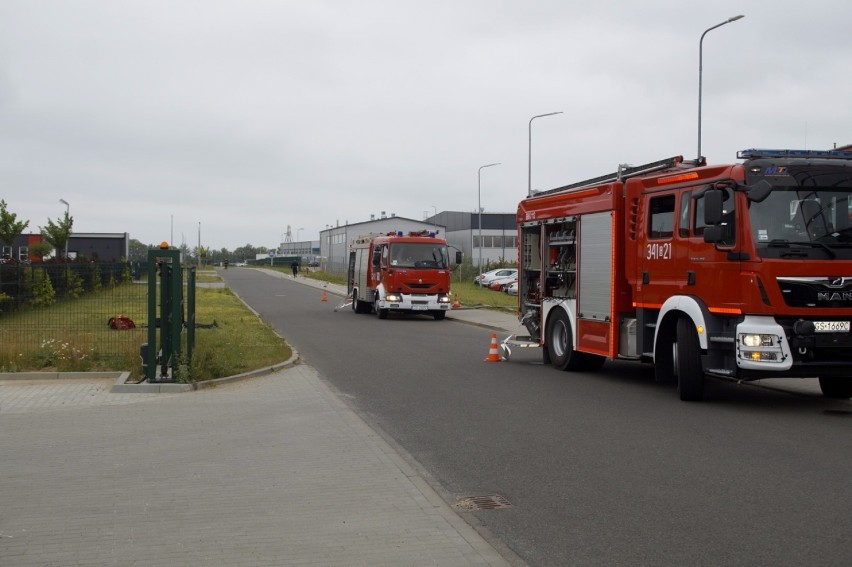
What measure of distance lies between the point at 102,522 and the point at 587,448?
4606 mm

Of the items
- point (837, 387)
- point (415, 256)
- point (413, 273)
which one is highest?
point (415, 256)

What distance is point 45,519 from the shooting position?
6352mm

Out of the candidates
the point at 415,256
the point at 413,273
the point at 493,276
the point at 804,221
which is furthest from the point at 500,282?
the point at 804,221

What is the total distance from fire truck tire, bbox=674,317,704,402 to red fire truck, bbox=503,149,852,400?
0.6 inches

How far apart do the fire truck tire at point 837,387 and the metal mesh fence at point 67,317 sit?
411 inches

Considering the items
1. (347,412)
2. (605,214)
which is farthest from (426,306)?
(347,412)

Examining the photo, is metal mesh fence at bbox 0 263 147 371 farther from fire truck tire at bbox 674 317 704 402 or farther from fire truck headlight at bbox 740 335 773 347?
fire truck headlight at bbox 740 335 773 347

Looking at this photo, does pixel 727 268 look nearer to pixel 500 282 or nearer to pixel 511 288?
pixel 511 288

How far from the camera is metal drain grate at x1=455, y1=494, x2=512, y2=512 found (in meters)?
6.74

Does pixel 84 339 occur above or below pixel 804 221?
below

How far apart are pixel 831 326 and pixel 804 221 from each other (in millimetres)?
1286

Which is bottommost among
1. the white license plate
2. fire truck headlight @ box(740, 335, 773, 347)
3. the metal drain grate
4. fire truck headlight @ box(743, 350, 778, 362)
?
the metal drain grate

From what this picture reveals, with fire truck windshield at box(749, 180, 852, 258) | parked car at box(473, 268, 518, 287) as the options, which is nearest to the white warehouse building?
parked car at box(473, 268, 518, 287)

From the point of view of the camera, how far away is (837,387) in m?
12.2
